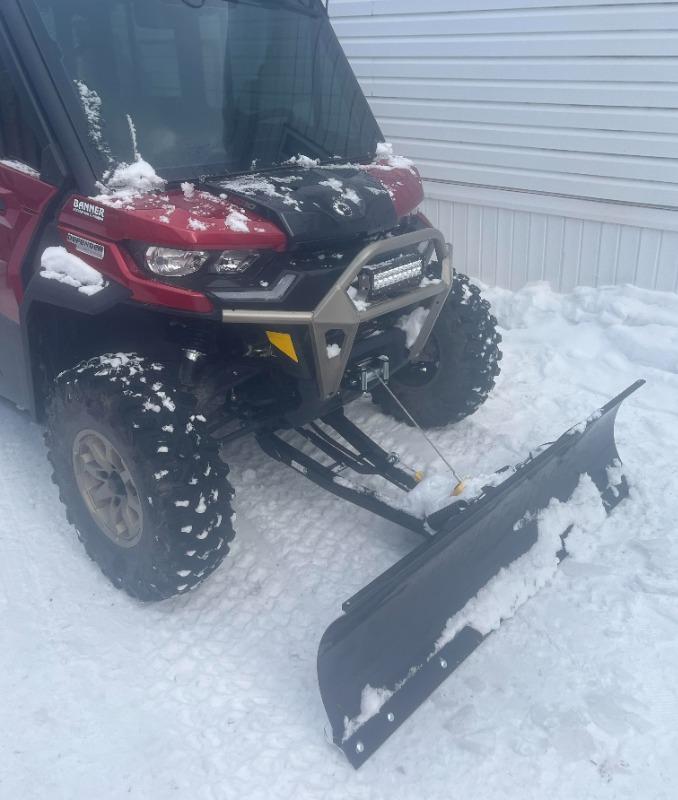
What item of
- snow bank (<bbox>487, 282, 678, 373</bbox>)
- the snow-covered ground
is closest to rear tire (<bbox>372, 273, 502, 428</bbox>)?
the snow-covered ground

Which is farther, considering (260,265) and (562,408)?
(562,408)

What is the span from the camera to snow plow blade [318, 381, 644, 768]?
7.54ft

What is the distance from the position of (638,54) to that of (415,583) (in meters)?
3.99

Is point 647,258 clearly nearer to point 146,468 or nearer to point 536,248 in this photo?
point 536,248

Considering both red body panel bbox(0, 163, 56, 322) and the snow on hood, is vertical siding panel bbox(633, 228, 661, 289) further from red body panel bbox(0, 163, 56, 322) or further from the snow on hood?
red body panel bbox(0, 163, 56, 322)

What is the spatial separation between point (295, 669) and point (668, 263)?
382cm

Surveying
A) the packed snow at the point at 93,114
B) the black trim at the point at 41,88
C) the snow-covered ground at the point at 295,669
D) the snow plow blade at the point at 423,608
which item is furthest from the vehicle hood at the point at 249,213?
the snow-covered ground at the point at 295,669

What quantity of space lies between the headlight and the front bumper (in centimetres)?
21

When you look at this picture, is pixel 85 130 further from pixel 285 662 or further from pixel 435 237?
pixel 285 662

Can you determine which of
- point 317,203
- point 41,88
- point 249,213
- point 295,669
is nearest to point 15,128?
point 41,88

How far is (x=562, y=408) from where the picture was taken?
436cm

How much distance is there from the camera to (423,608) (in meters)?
2.58

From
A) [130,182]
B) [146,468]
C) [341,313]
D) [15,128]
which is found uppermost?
[15,128]

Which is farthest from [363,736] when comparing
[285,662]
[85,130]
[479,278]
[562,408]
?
[479,278]
